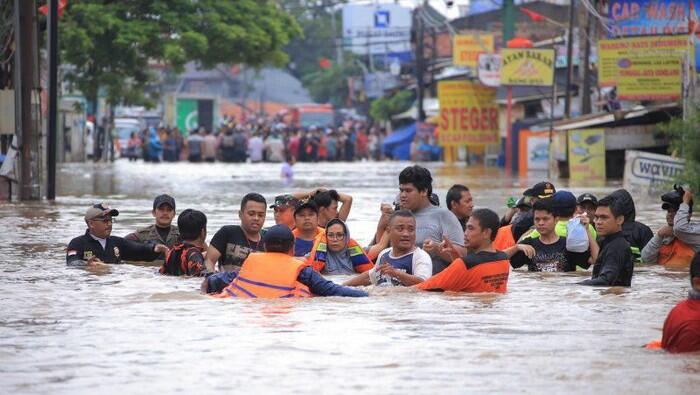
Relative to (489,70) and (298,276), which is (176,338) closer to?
(298,276)

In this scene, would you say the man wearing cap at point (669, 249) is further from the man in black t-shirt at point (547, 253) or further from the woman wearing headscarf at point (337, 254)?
the woman wearing headscarf at point (337, 254)

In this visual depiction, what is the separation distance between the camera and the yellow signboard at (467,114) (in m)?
55.9

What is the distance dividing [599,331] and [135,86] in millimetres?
38480

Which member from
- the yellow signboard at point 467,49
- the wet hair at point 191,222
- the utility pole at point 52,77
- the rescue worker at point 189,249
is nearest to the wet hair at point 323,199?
the rescue worker at point 189,249

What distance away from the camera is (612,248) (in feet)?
40.7

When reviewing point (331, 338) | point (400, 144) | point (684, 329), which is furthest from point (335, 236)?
point (400, 144)

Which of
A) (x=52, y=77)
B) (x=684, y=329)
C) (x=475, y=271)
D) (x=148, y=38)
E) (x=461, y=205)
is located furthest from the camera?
(x=148, y=38)

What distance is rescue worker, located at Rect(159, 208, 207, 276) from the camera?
44.5 feet

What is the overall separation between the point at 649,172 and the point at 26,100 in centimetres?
1165

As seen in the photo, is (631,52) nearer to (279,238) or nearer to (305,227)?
(305,227)

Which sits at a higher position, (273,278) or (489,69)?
(489,69)

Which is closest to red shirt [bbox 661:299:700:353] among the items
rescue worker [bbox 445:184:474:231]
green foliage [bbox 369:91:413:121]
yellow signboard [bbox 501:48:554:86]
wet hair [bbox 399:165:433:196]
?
wet hair [bbox 399:165:433:196]

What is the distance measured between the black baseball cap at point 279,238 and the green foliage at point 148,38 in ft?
107

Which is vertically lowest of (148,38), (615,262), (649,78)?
(615,262)
